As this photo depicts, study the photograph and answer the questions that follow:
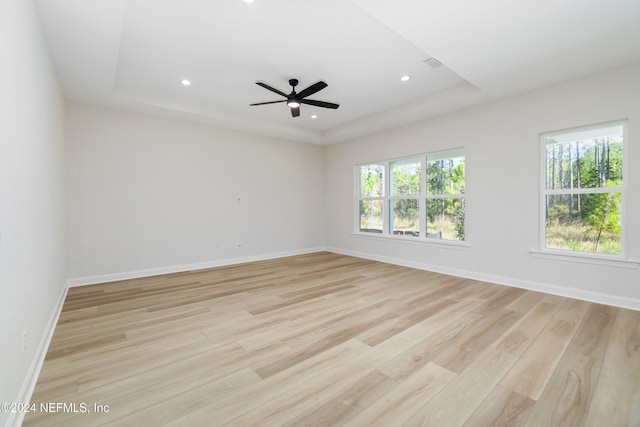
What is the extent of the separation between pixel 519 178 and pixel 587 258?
4.13 ft

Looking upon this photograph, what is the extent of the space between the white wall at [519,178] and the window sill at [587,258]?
5cm

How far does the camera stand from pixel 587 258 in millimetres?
3377

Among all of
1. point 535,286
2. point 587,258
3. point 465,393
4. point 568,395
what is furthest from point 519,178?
point 465,393

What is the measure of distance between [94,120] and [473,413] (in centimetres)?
568

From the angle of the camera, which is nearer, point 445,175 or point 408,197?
point 445,175

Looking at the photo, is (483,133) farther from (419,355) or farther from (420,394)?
(420,394)

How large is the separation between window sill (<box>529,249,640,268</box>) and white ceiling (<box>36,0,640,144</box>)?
2205mm

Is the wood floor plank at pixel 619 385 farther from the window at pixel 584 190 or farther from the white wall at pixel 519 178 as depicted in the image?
the window at pixel 584 190

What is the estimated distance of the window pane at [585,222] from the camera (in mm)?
3283

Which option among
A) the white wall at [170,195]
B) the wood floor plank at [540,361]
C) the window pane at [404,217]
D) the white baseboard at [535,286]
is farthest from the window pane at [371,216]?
the wood floor plank at [540,361]

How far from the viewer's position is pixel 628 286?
3102 millimetres

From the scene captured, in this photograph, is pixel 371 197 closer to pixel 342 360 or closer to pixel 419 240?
pixel 419 240

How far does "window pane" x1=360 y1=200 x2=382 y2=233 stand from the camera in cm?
607

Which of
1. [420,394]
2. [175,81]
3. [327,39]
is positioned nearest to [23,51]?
[175,81]
